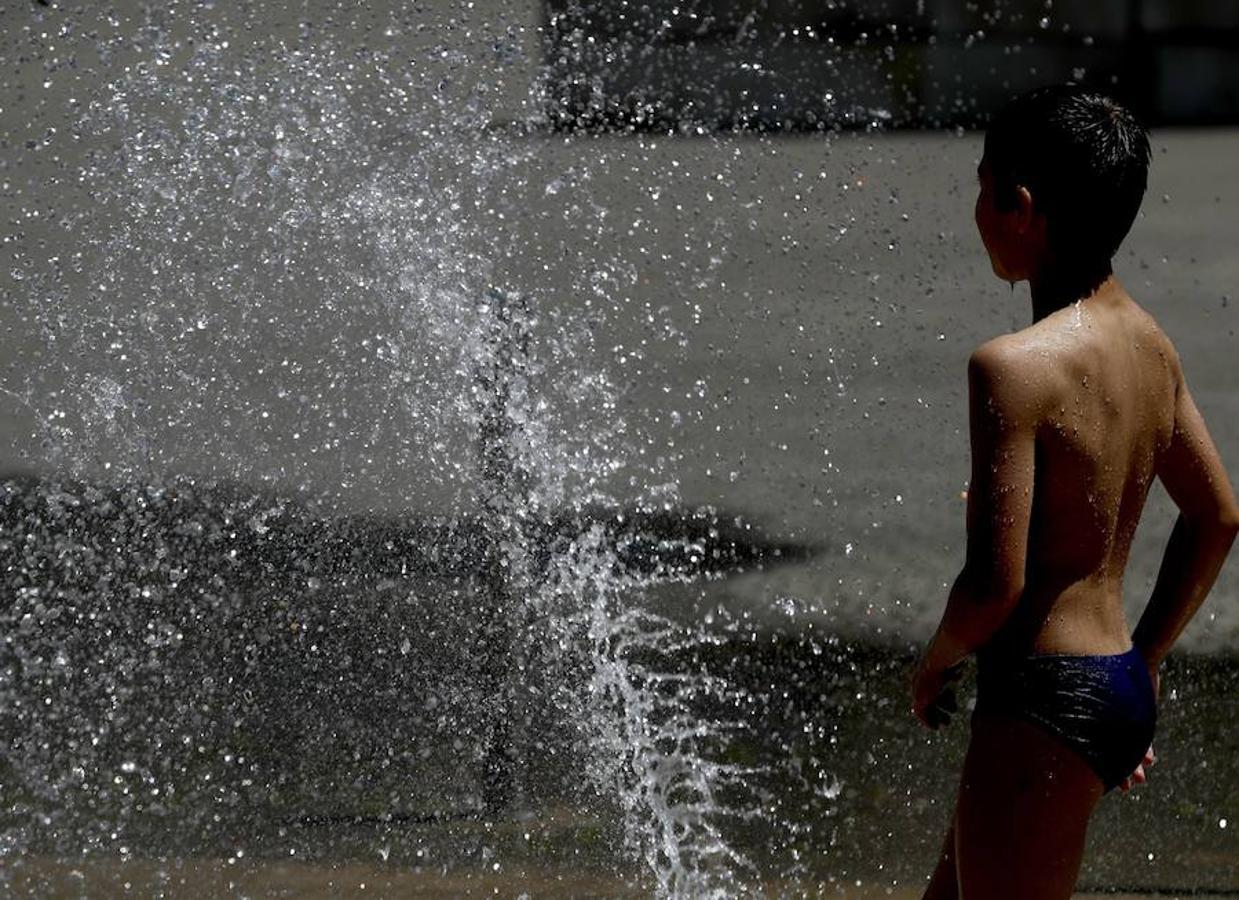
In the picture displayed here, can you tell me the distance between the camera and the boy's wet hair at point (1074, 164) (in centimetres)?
228

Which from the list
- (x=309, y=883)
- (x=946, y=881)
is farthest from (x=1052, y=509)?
(x=309, y=883)

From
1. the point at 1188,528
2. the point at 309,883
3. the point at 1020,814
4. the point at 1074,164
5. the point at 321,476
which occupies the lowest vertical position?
the point at 321,476

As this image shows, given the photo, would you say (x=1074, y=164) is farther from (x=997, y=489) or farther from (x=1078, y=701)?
(x=1078, y=701)

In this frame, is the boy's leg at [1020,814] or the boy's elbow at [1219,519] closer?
the boy's leg at [1020,814]

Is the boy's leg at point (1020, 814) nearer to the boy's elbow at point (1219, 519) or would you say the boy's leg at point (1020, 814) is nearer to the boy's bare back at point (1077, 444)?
the boy's bare back at point (1077, 444)

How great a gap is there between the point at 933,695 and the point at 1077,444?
14.8 inches

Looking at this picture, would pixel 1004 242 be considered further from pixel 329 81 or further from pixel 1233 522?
pixel 329 81

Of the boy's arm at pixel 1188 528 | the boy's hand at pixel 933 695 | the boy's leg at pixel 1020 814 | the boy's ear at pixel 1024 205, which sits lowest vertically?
the boy's leg at pixel 1020 814

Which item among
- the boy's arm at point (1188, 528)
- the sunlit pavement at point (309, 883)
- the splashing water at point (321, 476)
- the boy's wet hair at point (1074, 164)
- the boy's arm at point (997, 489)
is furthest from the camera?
the splashing water at point (321, 476)

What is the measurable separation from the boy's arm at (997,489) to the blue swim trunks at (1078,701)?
0.39 feet

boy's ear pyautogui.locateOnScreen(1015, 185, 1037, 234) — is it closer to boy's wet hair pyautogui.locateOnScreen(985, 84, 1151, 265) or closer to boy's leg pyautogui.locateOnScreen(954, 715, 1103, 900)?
boy's wet hair pyautogui.locateOnScreen(985, 84, 1151, 265)

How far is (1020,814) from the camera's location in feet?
7.34

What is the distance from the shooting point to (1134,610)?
20.2ft

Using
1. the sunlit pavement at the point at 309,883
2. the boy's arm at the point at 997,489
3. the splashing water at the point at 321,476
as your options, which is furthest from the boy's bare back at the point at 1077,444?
the splashing water at the point at 321,476
